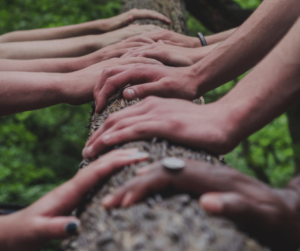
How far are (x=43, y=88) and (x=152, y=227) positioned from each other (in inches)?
43.9

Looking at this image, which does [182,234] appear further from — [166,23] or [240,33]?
[166,23]

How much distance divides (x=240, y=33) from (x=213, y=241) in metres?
1.07

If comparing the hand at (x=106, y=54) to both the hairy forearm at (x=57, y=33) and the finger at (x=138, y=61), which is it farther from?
the hairy forearm at (x=57, y=33)

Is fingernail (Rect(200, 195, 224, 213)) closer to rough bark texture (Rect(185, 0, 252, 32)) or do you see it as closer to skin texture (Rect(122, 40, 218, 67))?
skin texture (Rect(122, 40, 218, 67))

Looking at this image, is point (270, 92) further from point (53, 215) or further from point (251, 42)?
point (53, 215)

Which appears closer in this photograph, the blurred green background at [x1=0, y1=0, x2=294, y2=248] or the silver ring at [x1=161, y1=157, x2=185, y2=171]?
the silver ring at [x1=161, y1=157, x2=185, y2=171]

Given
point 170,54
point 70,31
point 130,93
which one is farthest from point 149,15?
point 130,93

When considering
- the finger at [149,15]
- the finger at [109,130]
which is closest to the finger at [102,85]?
the finger at [109,130]

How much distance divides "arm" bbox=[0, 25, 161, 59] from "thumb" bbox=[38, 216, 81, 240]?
1.76 meters

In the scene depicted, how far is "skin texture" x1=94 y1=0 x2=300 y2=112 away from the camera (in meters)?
1.26

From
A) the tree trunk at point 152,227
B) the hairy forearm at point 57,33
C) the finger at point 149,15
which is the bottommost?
the tree trunk at point 152,227

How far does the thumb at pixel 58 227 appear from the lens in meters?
0.68

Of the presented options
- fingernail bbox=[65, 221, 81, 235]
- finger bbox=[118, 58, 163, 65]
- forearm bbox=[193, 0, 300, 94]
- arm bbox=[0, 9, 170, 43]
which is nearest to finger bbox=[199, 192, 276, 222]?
fingernail bbox=[65, 221, 81, 235]

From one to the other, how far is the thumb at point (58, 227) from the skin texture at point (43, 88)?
0.91 meters
